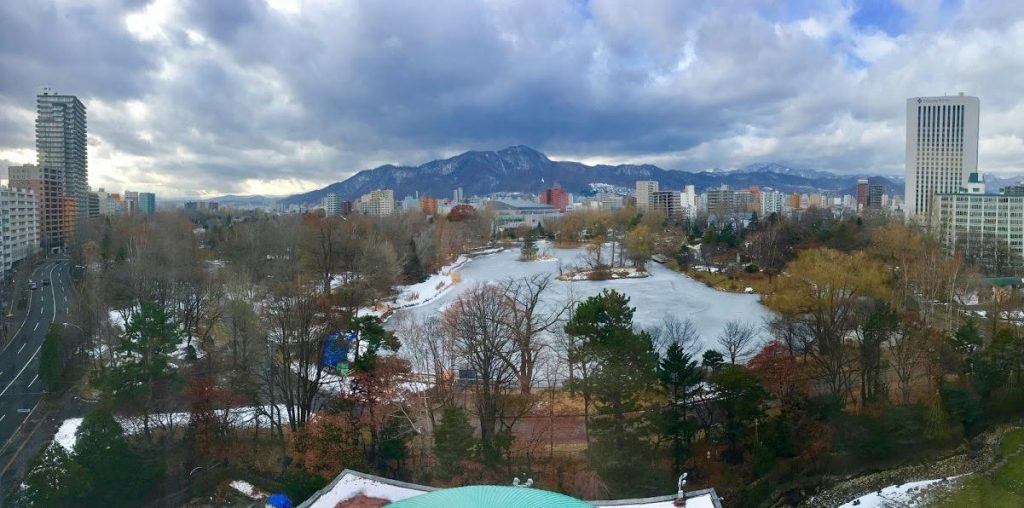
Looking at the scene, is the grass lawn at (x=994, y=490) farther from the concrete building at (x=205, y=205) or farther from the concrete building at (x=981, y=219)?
the concrete building at (x=205, y=205)

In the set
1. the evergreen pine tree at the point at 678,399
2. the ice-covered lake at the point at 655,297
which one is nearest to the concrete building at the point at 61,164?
the ice-covered lake at the point at 655,297

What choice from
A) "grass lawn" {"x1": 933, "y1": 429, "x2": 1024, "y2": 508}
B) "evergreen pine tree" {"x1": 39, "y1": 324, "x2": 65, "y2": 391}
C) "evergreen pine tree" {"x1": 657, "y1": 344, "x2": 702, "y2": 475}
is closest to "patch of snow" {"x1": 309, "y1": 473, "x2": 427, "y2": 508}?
"evergreen pine tree" {"x1": 657, "y1": 344, "x2": 702, "y2": 475}

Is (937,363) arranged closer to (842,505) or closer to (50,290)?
(842,505)

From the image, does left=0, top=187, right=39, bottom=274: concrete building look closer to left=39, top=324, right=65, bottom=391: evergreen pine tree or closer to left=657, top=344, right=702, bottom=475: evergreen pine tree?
left=39, top=324, right=65, bottom=391: evergreen pine tree

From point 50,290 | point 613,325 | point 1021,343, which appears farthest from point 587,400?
point 50,290

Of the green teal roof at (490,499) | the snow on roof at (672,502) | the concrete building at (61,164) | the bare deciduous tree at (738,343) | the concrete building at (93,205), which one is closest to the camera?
the green teal roof at (490,499)

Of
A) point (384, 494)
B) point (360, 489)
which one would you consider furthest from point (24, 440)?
point (384, 494)

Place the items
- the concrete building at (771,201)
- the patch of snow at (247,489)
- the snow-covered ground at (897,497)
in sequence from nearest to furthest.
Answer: the snow-covered ground at (897,497), the patch of snow at (247,489), the concrete building at (771,201)
